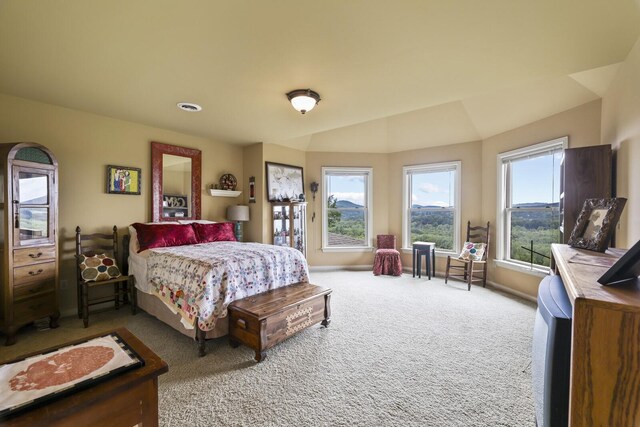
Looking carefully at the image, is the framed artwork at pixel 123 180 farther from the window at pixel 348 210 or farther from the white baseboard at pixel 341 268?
the white baseboard at pixel 341 268

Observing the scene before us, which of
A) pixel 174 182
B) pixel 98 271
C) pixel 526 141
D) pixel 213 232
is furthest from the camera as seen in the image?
pixel 174 182

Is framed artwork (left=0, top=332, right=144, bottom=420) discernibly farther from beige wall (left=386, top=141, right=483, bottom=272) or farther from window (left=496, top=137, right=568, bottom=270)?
beige wall (left=386, top=141, right=483, bottom=272)

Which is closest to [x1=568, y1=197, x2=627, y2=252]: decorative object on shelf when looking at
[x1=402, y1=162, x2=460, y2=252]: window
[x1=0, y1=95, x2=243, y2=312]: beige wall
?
[x1=402, y1=162, x2=460, y2=252]: window

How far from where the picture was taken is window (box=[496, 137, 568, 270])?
11.8 ft

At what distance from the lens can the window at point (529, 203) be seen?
358cm

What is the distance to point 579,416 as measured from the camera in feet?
2.35

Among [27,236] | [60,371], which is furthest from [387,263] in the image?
[27,236]

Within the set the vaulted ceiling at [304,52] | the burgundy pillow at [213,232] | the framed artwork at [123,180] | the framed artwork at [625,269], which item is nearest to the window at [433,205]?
the vaulted ceiling at [304,52]

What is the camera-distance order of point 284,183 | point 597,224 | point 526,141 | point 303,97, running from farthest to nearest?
point 284,183 → point 526,141 → point 303,97 → point 597,224

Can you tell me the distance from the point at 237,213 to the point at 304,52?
321 cm

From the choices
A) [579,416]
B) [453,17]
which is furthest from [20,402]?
[453,17]

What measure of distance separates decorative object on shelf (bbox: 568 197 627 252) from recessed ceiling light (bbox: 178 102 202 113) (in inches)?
141

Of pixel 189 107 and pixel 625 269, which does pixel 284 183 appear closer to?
pixel 189 107

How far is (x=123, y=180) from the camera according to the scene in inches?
146
